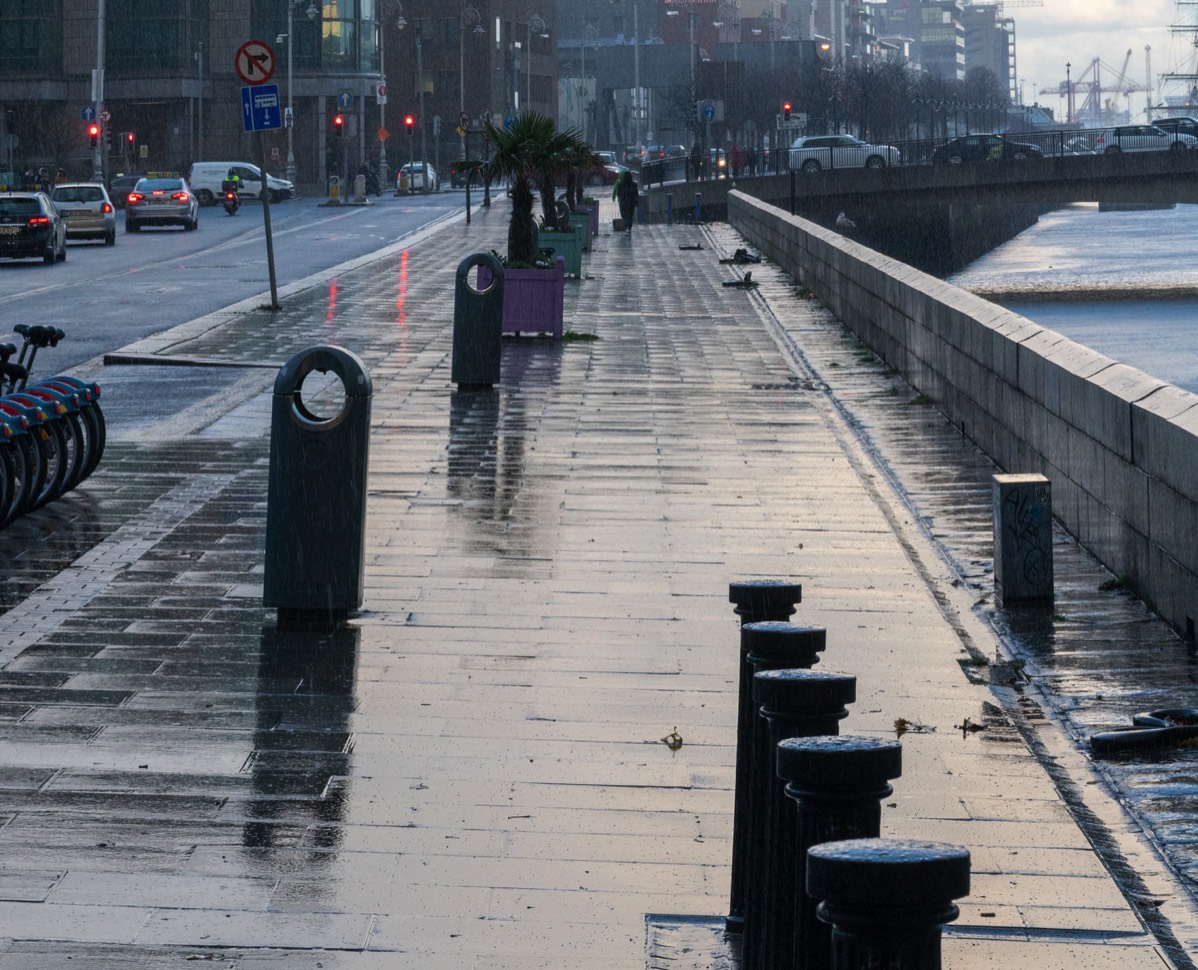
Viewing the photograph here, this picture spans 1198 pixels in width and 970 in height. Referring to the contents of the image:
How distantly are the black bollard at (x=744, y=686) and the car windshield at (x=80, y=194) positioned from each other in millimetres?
44539

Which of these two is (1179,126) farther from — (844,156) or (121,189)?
(121,189)

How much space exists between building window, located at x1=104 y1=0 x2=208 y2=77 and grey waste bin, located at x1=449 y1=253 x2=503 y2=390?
276 feet

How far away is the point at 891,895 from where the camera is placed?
238cm

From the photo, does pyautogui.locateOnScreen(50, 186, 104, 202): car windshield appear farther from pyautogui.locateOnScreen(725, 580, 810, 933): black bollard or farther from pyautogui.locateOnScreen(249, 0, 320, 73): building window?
pyautogui.locateOnScreen(249, 0, 320, 73): building window

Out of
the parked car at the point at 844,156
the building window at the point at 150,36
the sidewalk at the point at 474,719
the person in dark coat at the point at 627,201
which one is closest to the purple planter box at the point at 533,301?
the sidewalk at the point at 474,719

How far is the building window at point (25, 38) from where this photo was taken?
315ft

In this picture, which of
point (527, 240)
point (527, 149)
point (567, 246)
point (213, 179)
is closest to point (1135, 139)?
point (213, 179)

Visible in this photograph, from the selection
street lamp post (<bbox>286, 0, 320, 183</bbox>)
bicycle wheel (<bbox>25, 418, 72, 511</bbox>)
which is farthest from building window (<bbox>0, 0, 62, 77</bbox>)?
bicycle wheel (<bbox>25, 418, 72, 511</bbox>)

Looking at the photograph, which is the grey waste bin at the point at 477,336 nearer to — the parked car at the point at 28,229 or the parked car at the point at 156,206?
the parked car at the point at 28,229

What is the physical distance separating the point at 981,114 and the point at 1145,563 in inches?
7106

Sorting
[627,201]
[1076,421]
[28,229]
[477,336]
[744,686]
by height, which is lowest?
[744,686]

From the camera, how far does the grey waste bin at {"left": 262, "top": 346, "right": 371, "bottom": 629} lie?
26.0 feet

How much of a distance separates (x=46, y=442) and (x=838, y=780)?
8.33m

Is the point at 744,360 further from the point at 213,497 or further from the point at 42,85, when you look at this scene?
the point at 42,85
